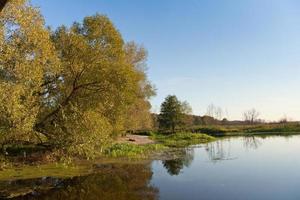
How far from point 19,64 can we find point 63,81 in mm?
6574

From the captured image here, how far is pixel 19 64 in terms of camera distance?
17719 mm

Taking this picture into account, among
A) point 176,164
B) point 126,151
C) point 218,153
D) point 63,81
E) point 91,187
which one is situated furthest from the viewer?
point 218,153

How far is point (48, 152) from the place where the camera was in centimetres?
2650

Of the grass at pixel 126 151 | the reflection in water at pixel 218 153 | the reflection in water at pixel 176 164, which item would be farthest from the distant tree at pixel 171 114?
the reflection in water at pixel 176 164

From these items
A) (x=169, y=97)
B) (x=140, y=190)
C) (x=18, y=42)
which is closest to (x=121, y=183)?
(x=140, y=190)

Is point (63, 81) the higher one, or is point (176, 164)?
point (63, 81)

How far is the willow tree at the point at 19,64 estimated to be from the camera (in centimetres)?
1678

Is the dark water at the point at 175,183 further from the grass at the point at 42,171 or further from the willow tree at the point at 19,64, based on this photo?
the willow tree at the point at 19,64

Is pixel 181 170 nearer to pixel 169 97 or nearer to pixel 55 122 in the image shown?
pixel 55 122

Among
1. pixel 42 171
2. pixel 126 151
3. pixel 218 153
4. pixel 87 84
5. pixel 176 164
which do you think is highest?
pixel 87 84

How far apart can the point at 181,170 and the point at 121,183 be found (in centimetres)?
646

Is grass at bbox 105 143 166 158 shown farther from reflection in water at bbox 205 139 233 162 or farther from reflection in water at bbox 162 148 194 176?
reflection in water at bbox 205 139 233 162

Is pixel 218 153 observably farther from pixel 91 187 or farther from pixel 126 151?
pixel 91 187

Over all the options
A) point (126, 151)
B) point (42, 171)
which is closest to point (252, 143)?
point (126, 151)
